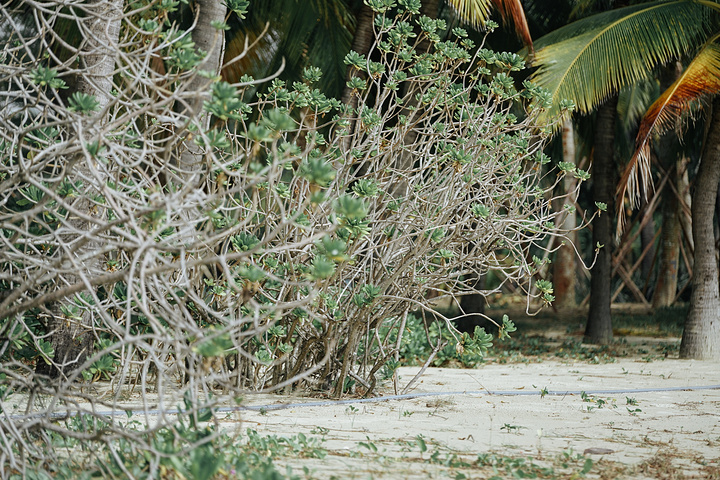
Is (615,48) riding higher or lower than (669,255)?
higher

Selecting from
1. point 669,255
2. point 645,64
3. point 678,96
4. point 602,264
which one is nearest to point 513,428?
point 678,96

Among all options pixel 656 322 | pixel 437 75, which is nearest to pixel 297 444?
pixel 437 75

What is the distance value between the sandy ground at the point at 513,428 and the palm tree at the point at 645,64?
2.51 m

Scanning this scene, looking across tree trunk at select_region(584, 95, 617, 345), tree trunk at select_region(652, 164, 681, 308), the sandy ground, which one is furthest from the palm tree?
tree trunk at select_region(652, 164, 681, 308)

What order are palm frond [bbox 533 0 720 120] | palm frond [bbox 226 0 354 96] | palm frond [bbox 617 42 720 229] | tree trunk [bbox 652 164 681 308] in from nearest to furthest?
palm frond [bbox 617 42 720 229] → palm frond [bbox 533 0 720 120] → palm frond [bbox 226 0 354 96] → tree trunk [bbox 652 164 681 308]

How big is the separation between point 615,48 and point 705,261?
2.79 meters

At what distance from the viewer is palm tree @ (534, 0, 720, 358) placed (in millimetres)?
7938

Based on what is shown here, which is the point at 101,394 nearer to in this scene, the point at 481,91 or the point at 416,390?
the point at 416,390

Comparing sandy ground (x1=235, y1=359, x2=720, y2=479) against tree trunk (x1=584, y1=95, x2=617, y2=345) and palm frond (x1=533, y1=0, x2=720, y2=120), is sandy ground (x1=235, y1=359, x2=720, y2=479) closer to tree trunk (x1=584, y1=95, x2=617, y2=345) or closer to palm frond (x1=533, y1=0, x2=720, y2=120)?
palm frond (x1=533, y1=0, x2=720, y2=120)

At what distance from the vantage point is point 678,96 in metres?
7.93

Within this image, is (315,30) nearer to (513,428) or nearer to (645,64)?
(645,64)

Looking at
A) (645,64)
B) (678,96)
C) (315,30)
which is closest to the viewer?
(678,96)

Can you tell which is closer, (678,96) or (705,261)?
(678,96)

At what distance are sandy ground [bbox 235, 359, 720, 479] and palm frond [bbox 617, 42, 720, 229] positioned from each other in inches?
100
